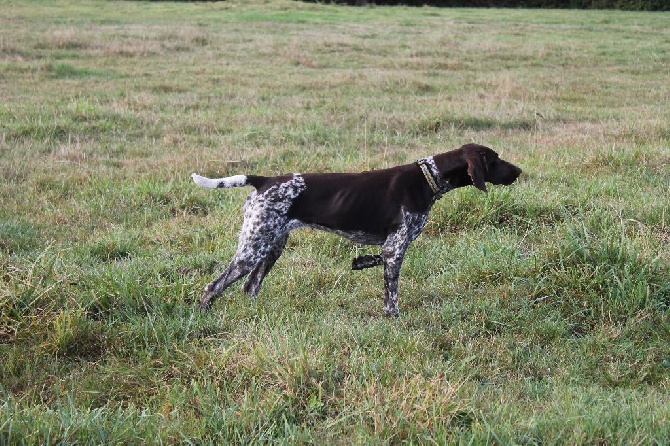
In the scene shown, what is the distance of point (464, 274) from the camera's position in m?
5.78

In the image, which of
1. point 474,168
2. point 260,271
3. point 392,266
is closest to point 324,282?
point 260,271

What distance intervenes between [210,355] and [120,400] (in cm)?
54

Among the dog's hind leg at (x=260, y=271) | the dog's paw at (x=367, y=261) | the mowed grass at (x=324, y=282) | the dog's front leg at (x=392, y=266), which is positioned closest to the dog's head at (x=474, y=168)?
the dog's front leg at (x=392, y=266)

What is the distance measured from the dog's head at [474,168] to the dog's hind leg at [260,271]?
52.5 inches

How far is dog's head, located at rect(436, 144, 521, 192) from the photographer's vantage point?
5.34 metres

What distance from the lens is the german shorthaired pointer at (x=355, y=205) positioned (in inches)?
205

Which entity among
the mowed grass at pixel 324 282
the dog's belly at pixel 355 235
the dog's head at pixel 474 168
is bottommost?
the mowed grass at pixel 324 282

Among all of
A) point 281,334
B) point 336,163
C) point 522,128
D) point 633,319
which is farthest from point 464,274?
point 522,128

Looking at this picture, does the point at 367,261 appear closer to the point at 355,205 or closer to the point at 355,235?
the point at 355,235

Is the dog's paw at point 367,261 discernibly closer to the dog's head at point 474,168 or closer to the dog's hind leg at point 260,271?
the dog's hind leg at point 260,271

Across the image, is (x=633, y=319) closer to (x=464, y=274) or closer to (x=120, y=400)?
(x=464, y=274)

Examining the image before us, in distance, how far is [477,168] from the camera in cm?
534

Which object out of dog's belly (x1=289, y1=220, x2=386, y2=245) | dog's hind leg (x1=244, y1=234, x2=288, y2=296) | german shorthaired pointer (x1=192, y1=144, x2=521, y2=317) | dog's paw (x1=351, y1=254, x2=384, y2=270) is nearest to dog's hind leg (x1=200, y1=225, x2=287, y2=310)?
german shorthaired pointer (x1=192, y1=144, x2=521, y2=317)

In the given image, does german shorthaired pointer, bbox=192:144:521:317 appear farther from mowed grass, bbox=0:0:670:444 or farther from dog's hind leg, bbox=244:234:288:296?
mowed grass, bbox=0:0:670:444
